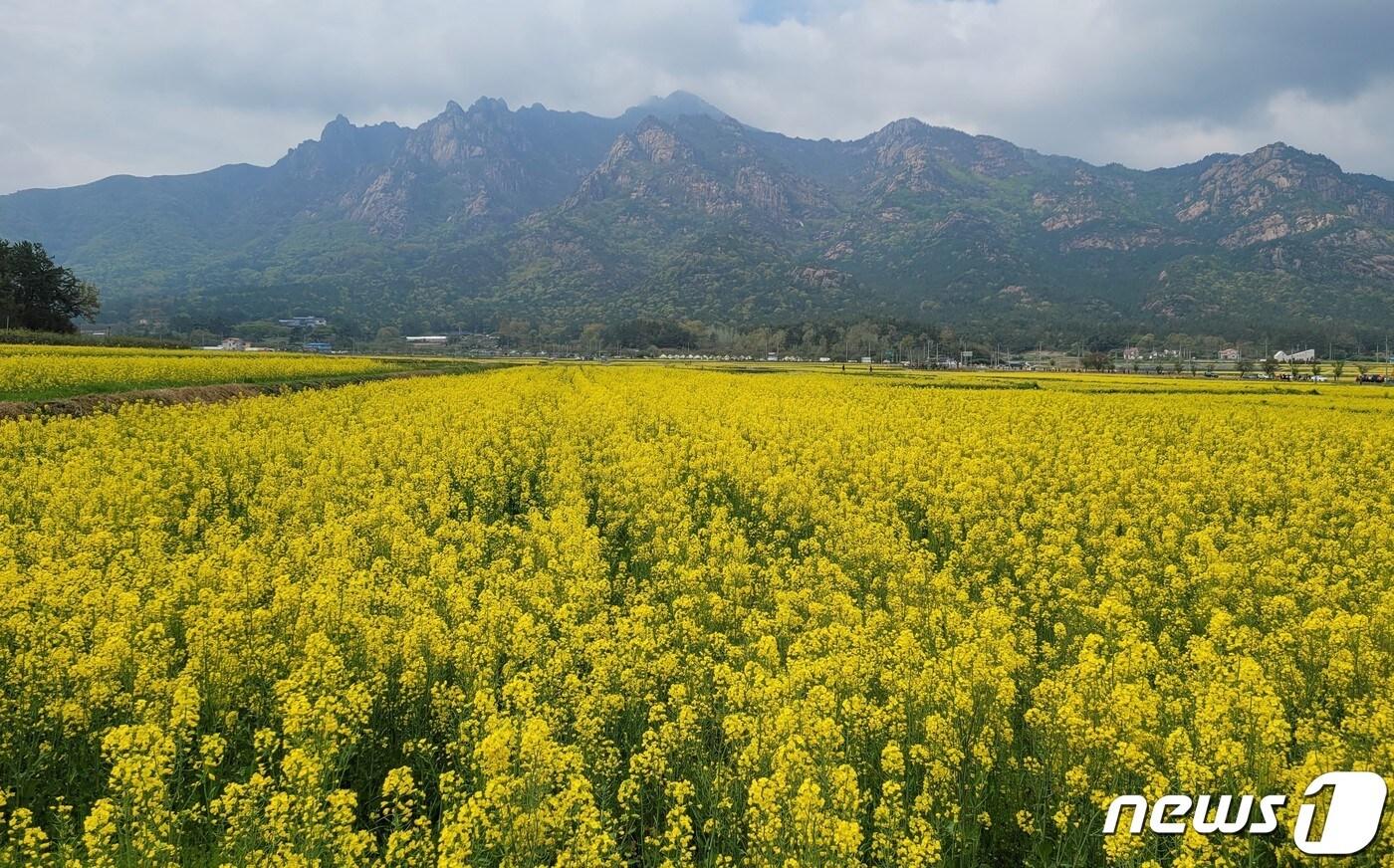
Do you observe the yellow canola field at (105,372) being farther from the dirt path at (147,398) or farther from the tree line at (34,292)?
the tree line at (34,292)

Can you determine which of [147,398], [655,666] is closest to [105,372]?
[147,398]

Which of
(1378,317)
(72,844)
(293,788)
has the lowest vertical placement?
(72,844)

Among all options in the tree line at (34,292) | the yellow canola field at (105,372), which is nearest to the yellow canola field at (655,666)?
the yellow canola field at (105,372)

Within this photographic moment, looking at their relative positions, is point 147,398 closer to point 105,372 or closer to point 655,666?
point 105,372

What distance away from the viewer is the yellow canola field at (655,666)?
14.1ft

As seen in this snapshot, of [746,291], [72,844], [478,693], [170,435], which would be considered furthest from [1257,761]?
[746,291]

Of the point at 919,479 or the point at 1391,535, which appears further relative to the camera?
the point at 919,479

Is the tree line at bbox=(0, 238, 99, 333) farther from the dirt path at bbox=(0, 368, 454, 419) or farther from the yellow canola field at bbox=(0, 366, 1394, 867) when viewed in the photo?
the yellow canola field at bbox=(0, 366, 1394, 867)

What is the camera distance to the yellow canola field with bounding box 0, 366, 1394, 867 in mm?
4293

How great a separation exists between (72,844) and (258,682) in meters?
1.89

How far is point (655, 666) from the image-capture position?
6.33m

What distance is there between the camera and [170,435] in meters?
17.0

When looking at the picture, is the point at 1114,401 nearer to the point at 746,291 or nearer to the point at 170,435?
the point at 170,435

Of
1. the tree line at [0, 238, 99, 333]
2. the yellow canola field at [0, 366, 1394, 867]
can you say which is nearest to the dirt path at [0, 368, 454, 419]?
the yellow canola field at [0, 366, 1394, 867]
